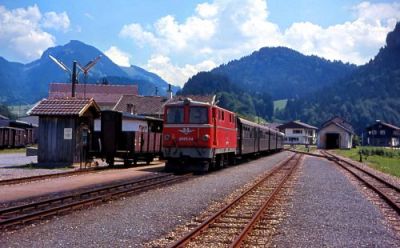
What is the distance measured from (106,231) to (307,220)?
4458mm

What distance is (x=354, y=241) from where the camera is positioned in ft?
29.9

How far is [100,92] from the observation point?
101 meters

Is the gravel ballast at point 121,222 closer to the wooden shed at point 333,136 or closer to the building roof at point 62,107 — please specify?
the building roof at point 62,107

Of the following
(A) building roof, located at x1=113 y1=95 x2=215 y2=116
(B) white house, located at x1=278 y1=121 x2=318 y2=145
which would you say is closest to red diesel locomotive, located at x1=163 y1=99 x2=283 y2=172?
(A) building roof, located at x1=113 y1=95 x2=215 y2=116

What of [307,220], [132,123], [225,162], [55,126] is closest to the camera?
[307,220]

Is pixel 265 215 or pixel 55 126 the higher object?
pixel 55 126

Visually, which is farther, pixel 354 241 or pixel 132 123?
pixel 132 123

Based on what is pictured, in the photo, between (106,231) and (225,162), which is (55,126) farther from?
(106,231)

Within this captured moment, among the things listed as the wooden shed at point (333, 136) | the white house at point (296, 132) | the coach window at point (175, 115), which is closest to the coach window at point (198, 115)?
the coach window at point (175, 115)

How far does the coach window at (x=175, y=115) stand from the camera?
931 inches

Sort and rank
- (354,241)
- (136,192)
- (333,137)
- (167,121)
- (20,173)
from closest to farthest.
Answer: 1. (354,241)
2. (136,192)
3. (20,173)
4. (167,121)
5. (333,137)

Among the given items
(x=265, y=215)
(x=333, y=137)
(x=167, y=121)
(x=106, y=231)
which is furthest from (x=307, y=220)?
(x=333, y=137)

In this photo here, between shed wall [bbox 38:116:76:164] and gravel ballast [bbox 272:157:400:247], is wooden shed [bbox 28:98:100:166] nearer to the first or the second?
shed wall [bbox 38:116:76:164]

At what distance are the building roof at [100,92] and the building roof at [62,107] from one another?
6971cm
